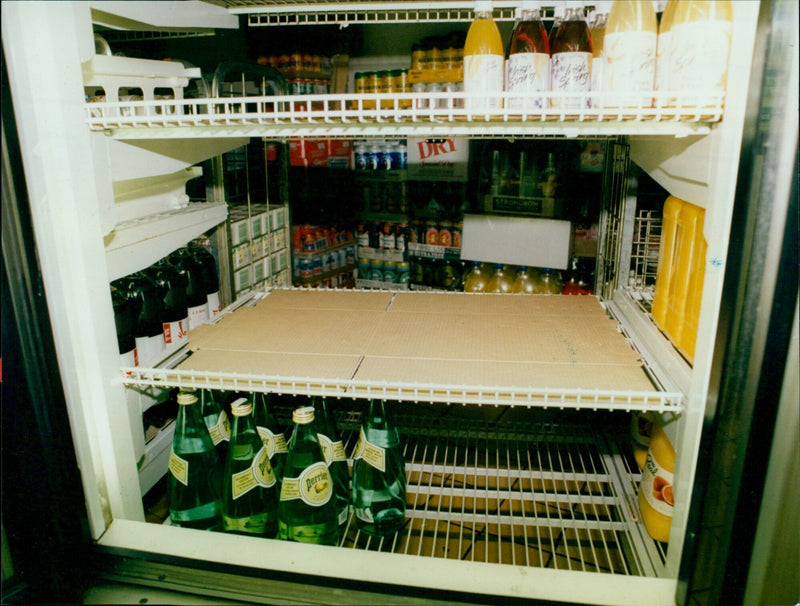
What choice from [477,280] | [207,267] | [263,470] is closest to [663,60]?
[263,470]

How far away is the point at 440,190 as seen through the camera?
2600 mm

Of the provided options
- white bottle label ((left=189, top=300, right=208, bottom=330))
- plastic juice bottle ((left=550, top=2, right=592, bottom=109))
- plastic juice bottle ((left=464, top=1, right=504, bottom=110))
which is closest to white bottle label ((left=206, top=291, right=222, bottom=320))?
white bottle label ((left=189, top=300, right=208, bottom=330))

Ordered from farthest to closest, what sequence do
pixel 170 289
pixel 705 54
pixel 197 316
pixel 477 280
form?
pixel 477 280 < pixel 170 289 < pixel 197 316 < pixel 705 54

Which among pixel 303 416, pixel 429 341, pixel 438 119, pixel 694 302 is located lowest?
pixel 303 416

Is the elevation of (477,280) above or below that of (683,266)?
below

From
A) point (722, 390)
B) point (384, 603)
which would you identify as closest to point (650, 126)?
point (722, 390)

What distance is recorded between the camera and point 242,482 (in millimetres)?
1181

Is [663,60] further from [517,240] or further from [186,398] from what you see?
[517,240]

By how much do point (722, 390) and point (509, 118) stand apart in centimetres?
51

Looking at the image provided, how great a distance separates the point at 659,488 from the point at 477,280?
151 centimetres

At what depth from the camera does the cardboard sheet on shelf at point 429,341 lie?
100 cm

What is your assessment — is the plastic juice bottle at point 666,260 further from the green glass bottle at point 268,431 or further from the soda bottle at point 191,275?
the soda bottle at point 191,275

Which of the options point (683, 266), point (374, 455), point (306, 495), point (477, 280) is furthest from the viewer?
point (477, 280)

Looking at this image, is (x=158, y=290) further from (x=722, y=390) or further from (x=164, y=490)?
(x=722, y=390)
